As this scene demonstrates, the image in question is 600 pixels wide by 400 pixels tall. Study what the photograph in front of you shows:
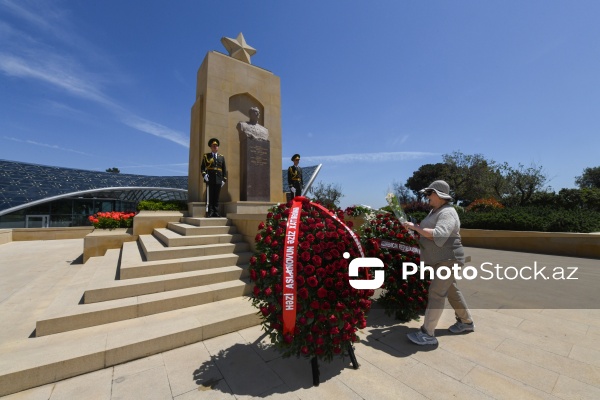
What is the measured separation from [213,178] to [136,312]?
5.27 m

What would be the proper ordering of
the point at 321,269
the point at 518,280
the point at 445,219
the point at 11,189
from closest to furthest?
Result: the point at 321,269 < the point at 445,219 < the point at 518,280 < the point at 11,189

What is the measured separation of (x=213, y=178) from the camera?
8477 millimetres

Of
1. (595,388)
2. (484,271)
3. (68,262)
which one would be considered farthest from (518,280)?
(68,262)

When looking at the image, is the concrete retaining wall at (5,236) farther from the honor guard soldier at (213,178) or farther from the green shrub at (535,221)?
the green shrub at (535,221)

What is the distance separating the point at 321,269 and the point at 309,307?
406 mm

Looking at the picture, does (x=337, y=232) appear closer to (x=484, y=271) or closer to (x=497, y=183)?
(x=484, y=271)

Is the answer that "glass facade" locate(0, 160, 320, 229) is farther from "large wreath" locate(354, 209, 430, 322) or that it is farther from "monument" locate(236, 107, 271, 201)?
"large wreath" locate(354, 209, 430, 322)

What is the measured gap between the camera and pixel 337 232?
9.19ft

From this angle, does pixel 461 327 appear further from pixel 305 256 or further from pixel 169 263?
pixel 169 263

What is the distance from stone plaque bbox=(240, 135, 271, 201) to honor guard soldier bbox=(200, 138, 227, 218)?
3.42 ft

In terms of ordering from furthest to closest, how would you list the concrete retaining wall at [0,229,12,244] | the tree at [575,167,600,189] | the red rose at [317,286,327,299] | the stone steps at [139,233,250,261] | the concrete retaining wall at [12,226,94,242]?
the tree at [575,167,600,189], the concrete retaining wall at [12,226,94,242], the concrete retaining wall at [0,229,12,244], the stone steps at [139,233,250,261], the red rose at [317,286,327,299]

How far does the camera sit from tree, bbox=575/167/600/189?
5172 cm

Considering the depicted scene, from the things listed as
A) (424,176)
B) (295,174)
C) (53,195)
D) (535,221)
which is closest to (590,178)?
(424,176)

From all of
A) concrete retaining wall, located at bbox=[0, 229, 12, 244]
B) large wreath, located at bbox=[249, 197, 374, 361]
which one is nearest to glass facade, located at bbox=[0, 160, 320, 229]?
concrete retaining wall, located at bbox=[0, 229, 12, 244]
